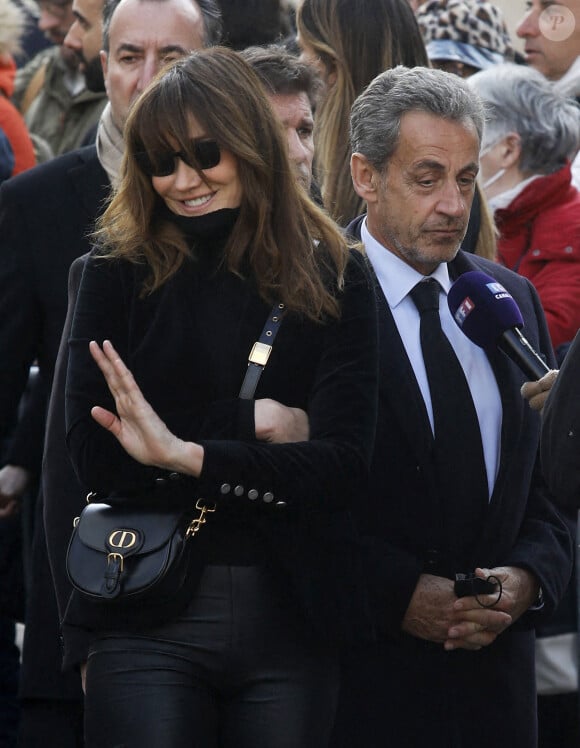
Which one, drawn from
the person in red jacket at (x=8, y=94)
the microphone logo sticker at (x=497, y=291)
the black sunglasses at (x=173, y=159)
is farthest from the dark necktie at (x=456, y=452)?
the person in red jacket at (x=8, y=94)

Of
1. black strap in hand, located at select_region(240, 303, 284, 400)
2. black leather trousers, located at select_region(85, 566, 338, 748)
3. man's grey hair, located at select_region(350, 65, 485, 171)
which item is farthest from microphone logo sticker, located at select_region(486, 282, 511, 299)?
black leather trousers, located at select_region(85, 566, 338, 748)

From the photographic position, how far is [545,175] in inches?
211

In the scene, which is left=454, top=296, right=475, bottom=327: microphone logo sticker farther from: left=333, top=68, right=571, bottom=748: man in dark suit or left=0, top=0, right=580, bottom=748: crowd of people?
left=333, top=68, right=571, bottom=748: man in dark suit

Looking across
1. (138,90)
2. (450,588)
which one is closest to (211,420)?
(450,588)

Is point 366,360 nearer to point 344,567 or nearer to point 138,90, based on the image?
point 344,567

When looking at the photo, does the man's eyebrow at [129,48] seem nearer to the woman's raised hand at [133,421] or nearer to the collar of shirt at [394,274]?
the collar of shirt at [394,274]

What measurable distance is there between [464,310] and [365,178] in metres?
0.54

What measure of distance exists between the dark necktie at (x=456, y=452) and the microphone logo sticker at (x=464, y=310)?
0.12 metres

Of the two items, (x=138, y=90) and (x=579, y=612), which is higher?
(x=138, y=90)

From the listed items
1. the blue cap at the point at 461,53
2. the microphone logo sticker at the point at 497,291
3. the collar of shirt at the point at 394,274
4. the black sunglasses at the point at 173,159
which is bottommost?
the blue cap at the point at 461,53

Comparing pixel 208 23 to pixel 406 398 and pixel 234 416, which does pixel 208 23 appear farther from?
pixel 234 416

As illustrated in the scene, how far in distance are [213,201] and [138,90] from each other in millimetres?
1182

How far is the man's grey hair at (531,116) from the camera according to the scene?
5395 mm

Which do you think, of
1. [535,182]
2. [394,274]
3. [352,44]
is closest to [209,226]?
[394,274]
